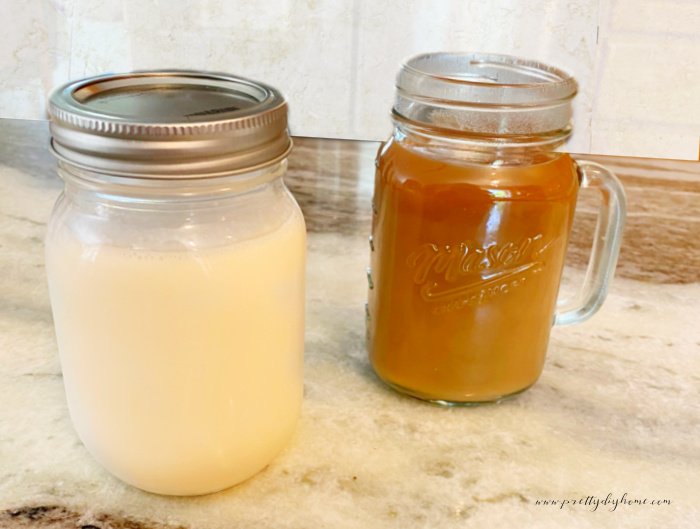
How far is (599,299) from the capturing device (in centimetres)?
65

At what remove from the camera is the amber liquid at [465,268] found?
1.78 feet

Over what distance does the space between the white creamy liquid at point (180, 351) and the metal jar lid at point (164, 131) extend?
55 mm

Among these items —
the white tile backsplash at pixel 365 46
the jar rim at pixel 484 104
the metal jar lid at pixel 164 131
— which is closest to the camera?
the metal jar lid at pixel 164 131

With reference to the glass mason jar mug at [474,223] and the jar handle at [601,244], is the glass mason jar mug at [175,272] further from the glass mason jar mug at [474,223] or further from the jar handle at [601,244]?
the jar handle at [601,244]

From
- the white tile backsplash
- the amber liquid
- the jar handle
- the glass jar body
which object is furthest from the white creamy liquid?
the white tile backsplash

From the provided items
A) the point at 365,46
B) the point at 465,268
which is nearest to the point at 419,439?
the point at 465,268

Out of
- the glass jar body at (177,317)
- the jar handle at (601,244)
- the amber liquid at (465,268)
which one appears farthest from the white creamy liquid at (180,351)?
the jar handle at (601,244)

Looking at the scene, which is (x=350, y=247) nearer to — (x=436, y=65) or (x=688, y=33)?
(x=436, y=65)

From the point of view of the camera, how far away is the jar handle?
609 millimetres

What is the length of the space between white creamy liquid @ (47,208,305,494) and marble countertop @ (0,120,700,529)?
3 cm

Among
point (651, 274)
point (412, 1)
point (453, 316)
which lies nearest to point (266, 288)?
point (453, 316)

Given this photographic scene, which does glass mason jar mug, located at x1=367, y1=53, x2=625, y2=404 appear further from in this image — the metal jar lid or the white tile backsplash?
the white tile backsplash

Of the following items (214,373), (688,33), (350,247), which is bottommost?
(350,247)

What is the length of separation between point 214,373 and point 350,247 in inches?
19.5
